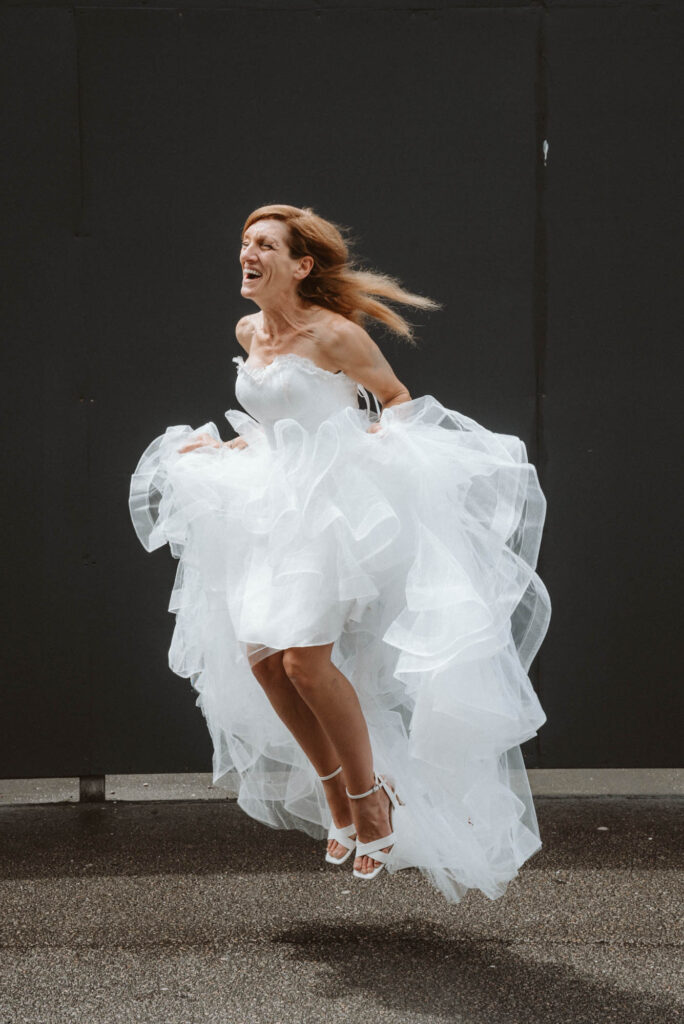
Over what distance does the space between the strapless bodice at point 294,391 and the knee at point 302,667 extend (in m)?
0.66

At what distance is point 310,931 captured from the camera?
3.44m

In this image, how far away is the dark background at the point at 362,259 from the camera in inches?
183

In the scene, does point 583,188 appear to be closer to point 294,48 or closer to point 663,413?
point 663,413

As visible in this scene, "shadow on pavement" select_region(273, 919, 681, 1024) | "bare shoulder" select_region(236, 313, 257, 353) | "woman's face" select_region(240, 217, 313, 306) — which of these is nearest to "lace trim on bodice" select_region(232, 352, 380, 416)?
"woman's face" select_region(240, 217, 313, 306)

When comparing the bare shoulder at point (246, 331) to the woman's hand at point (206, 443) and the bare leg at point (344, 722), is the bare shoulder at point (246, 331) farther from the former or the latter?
the bare leg at point (344, 722)

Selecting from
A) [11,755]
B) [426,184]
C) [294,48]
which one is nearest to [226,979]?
[11,755]

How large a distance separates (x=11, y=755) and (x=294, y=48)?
3.02 metres

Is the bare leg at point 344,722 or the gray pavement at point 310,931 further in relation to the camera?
the bare leg at point 344,722

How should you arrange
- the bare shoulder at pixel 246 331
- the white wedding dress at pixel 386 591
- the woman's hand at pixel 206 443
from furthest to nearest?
the bare shoulder at pixel 246 331 < the woman's hand at pixel 206 443 < the white wedding dress at pixel 386 591

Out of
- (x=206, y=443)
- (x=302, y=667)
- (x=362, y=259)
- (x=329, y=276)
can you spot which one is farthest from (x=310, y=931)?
(x=362, y=259)

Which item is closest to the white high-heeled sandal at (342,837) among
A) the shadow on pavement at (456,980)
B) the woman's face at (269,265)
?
the shadow on pavement at (456,980)

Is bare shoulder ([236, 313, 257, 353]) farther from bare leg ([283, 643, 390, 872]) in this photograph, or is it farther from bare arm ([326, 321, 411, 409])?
bare leg ([283, 643, 390, 872])

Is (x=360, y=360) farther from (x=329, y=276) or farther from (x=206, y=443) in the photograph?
(x=206, y=443)

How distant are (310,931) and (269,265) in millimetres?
1932
